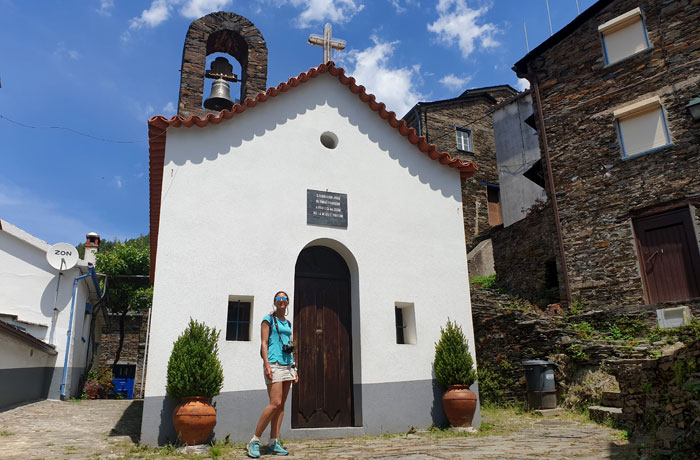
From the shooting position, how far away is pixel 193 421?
6062mm

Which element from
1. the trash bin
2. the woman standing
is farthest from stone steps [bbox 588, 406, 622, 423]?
the woman standing

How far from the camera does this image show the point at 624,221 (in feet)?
41.9

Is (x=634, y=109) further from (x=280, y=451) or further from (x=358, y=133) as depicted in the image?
(x=280, y=451)

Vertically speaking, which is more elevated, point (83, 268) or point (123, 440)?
point (83, 268)

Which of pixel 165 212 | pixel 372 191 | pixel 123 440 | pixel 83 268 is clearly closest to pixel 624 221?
pixel 372 191

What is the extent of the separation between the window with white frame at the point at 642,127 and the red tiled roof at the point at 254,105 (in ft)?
20.0

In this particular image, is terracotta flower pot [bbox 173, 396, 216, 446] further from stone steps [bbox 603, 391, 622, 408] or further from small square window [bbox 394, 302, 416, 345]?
stone steps [bbox 603, 391, 622, 408]

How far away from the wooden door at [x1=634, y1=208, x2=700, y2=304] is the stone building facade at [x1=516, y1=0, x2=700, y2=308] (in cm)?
2

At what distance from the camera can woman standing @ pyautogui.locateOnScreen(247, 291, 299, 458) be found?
5.87 metres

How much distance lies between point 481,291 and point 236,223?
11125 millimetres

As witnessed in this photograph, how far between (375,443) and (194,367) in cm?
253

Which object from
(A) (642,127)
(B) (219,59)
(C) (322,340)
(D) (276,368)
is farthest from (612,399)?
(B) (219,59)

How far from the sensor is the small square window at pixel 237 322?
741 cm

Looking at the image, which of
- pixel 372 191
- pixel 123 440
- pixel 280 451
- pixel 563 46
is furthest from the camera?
pixel 563 46
